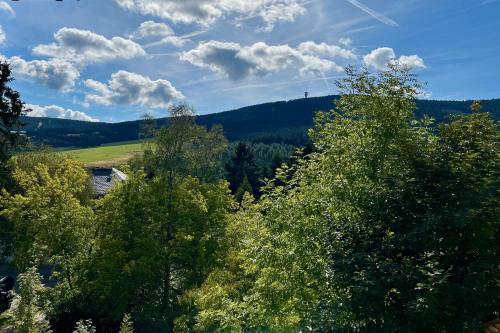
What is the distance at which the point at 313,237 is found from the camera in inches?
572

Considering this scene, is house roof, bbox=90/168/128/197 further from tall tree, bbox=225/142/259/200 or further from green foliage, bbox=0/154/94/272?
green foliage, bbox=0/154/94/272

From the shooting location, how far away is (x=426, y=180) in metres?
12.1

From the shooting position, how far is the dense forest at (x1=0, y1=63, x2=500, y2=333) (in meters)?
11.0

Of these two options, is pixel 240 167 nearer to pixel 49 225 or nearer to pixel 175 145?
pixel 175 145

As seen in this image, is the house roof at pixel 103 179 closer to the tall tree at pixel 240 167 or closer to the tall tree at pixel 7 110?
the tall tree at pixel 240 167

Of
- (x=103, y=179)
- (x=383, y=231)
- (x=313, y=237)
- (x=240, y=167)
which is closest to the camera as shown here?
(x=383, y=231)

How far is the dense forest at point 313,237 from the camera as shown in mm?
11039

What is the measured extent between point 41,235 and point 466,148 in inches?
890

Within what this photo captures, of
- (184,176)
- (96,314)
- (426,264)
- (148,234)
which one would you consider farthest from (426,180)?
(96,314)

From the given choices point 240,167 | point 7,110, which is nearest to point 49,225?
point 7,110

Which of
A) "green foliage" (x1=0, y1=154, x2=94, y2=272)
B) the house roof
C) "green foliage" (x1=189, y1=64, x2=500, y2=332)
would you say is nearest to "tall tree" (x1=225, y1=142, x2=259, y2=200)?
the house roof

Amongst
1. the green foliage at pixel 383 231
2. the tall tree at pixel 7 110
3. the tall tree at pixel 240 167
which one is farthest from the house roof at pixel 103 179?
the green foliage at pixel 383 231

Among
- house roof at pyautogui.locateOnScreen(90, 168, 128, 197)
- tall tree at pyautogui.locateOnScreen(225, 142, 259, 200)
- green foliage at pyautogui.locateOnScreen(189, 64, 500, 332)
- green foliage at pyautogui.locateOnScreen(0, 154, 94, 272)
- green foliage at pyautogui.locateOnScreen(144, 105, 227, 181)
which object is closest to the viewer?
green foliage at pyautogui.locateOnScreen(189, 64, 500, 332)

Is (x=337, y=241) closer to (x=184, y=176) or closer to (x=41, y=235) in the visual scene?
(x=184, y=176)
